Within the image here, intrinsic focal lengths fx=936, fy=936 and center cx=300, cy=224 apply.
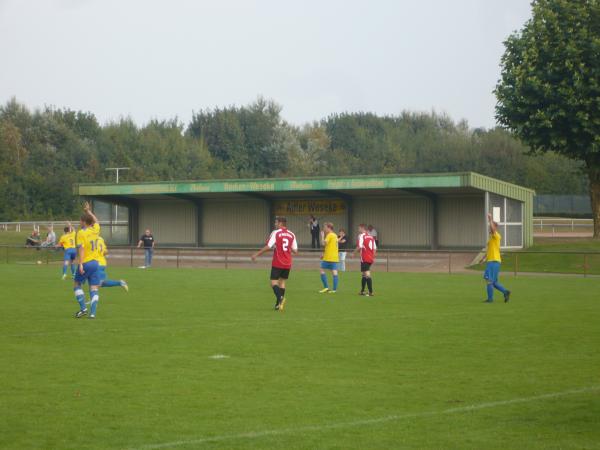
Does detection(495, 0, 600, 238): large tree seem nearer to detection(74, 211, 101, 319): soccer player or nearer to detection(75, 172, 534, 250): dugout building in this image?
detection(75, 172, 534, 250): dugout building

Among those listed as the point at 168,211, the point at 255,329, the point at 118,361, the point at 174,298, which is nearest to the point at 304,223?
the point at 168,211

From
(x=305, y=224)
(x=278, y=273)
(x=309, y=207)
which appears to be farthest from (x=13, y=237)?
(x=278, y=273)

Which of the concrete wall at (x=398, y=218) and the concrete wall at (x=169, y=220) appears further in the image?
the concrete wall at (x=169, y=220)

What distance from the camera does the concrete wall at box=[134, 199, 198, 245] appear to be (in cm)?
5353

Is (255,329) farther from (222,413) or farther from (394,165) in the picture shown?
(394,165)

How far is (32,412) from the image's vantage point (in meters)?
8.62

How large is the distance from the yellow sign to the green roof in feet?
8.50

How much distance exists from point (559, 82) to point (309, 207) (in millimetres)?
14770

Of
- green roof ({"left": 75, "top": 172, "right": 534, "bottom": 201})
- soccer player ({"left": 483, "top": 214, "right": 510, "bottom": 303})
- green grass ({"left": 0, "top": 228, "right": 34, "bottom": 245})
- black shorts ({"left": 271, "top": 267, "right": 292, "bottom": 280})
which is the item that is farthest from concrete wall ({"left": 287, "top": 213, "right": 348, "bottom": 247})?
black shorts ({"left": 271, "top": 267, "right": 292, "bottom": 280})

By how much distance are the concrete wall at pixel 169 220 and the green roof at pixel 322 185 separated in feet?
11.8

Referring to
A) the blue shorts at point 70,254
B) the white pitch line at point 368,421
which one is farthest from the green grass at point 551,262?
the white pitch line at point 368,421

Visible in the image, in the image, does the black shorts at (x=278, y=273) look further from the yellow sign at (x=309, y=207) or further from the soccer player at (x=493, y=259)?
the yellow sign at (x=309, y=207)

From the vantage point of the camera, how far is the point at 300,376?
10.7 meters

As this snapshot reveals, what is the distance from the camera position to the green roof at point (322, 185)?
42.1 metres
